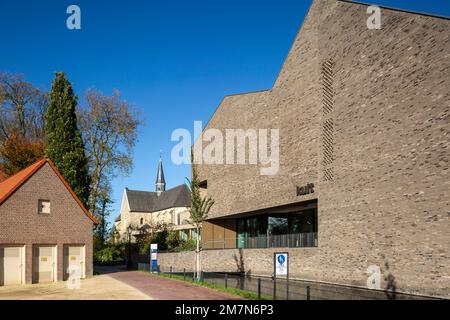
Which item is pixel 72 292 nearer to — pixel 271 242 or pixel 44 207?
pixel 44 207

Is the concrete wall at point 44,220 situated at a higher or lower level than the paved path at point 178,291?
higher

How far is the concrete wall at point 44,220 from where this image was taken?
963 inches

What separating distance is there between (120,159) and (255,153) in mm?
16338

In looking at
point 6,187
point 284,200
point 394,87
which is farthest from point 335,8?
point 6,187

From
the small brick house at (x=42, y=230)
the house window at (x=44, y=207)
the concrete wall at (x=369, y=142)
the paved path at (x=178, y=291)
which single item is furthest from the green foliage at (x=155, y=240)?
the paved path at (x=178, y=291)

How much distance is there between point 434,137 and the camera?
19.5 metres

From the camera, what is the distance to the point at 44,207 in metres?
26.1

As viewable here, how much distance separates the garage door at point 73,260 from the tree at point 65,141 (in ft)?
27.2

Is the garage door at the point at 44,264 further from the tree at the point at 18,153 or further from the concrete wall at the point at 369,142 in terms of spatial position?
the tree at the point at 18,153

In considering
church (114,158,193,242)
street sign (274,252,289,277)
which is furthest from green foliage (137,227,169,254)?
church (114,158,193,242)

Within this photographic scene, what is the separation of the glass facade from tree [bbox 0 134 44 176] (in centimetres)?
1924

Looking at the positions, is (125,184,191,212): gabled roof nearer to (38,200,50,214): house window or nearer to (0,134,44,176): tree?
(0,134,44,176): tree

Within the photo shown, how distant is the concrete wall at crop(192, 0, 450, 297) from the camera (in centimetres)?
1942

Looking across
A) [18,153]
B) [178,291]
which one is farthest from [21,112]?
[178,291]
